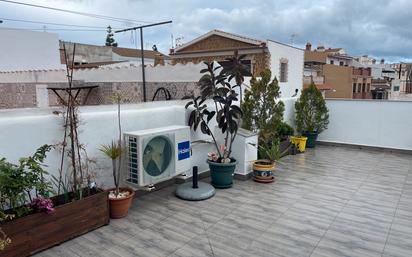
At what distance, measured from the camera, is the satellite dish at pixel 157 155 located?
3.87m

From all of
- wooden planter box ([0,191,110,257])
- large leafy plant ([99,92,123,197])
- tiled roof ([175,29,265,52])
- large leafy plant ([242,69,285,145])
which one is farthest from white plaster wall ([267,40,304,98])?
wooden planter box ([0,191,110,257])

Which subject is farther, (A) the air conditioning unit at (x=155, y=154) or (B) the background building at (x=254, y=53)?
(B) the background building at (x=254, y=53)

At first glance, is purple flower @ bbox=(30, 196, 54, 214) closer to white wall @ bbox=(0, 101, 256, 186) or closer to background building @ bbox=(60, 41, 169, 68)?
white wall @ bbox=(0, 101, 256, 186)

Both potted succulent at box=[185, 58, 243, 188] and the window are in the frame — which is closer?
potted succulent at box=[185, 58, 243, 188]

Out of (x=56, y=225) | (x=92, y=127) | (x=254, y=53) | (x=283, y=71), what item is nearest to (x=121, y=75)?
(x=92, y=127)

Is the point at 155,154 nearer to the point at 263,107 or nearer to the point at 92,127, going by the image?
the point at 92,127

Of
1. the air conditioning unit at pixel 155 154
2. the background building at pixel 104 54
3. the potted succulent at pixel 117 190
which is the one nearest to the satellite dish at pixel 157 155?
the air conditioning unit at pixel 155 154

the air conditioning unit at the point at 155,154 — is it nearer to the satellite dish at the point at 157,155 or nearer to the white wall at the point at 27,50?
the satellite dish at the point at 157,155

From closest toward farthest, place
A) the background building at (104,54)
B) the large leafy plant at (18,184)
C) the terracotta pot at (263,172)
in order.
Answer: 1. the large leafy plant at (18,184)
2. the terracotta pot at (263,172)
3. the background building at (104,54)

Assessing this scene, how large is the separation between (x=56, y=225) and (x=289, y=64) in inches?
492

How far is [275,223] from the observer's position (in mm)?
3531

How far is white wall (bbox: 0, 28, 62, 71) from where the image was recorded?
1244cm

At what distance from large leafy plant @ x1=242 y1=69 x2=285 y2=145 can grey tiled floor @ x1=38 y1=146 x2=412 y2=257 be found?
116 cm

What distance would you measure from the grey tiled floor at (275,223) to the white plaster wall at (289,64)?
302 inches
